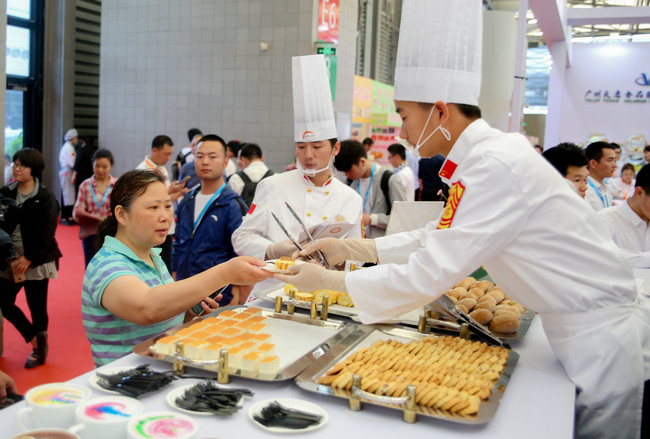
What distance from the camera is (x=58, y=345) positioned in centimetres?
431

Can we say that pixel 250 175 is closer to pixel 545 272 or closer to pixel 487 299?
pixel 487 299

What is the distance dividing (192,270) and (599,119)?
9917mm

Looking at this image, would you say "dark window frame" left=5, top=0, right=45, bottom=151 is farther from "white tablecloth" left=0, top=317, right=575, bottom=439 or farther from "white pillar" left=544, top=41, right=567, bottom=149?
"white tablecloth" left=0, top=317, right=575, bottom=439

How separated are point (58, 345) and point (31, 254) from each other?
773 millimetres

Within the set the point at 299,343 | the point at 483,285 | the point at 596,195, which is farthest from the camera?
the point at 596,195

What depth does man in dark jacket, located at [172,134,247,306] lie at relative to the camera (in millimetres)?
3598

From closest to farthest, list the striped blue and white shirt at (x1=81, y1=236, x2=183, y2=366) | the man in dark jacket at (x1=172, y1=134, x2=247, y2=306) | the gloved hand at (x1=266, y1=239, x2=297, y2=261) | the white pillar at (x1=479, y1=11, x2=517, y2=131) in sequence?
the striped blue and white shirt at (x1=81, y1=236, x2=183, y2=366)
the gloved hand at (x1=266, y1=239, x2=297, y2=261)
the man in dark jacket at (x1=172, y1=134, x2=247, y2=306)
the white pillar at (x1=479, y1=11, x2=517, y2=131)

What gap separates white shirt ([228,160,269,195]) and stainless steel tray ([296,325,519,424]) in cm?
392

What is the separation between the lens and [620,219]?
394 centimetres

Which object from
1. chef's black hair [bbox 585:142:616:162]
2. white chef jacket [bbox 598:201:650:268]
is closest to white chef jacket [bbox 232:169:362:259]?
white chef jacket [bbox 598:201:650:268]

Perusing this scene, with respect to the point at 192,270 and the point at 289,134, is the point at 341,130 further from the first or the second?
the point at 192,270

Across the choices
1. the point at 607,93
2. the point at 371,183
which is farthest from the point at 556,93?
the point at 371,183

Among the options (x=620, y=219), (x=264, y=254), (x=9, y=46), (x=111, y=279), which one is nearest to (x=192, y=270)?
(x=264, y=254)

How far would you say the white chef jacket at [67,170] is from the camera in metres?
10.0
